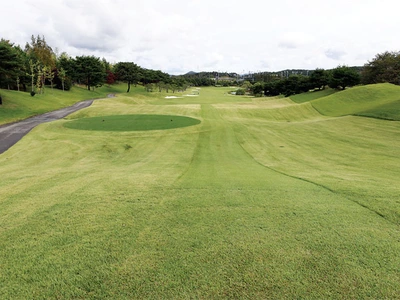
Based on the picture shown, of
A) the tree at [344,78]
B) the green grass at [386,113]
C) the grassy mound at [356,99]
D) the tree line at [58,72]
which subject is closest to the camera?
the green grass at [386,113]

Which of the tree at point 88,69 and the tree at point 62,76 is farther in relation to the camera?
the tree at point 88,69

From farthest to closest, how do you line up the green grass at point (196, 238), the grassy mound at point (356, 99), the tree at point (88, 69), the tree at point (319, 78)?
1. the tree at point (88, 69)
2. the tree at point (319, 78)
3. the grassy mound at point (356, 99)
4. the green grass at point (196, 238)

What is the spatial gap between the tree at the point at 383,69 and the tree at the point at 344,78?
912 centimetres

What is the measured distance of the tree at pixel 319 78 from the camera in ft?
225

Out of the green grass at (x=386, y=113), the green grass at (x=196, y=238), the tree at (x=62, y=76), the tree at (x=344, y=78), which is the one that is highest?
the tree at (x=344, y=78)

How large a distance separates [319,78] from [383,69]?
15.5m

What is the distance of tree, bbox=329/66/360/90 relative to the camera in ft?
196

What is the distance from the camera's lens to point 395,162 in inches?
506

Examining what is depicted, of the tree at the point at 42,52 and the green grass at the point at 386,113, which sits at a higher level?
the tree at the point at 42,52

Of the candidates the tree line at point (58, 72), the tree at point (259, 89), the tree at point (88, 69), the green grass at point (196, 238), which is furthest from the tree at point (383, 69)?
the tree at point (88, 69)

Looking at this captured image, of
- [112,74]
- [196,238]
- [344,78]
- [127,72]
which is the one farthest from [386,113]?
[112,74]

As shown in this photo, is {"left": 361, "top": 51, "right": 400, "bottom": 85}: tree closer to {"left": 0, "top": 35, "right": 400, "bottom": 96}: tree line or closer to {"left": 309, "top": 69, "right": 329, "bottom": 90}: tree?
{"left": 0, "top": 35, "right": 400, "bottom": 96}: tree line

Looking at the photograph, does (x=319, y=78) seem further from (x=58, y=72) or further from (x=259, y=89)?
(x=58, y=72)

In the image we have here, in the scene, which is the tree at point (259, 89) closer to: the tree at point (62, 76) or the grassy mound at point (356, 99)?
the grassy mound at point (356, 99)
